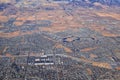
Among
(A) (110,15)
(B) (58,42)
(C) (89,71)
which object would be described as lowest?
(A) (110,15)

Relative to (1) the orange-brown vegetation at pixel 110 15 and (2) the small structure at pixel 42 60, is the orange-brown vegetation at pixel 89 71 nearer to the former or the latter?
(2) the small structure at pixel 42 60

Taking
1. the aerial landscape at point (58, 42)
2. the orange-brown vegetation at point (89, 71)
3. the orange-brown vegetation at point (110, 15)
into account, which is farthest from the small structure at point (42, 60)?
the orange-brown vegetation at point (110, 15)

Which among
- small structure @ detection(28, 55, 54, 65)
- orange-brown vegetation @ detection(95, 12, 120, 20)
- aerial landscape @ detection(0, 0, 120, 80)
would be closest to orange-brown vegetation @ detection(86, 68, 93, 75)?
aerial landscape @ detection(0, 0, 120, 80)

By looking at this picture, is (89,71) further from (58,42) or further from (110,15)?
(110,15)

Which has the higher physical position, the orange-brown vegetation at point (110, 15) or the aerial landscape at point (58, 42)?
the aerial landscape at point (58, 42)

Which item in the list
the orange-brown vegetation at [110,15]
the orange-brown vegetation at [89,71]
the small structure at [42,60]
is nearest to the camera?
the orange-brown vegetation at [89,71]

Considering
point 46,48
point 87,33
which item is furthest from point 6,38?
point 87,33

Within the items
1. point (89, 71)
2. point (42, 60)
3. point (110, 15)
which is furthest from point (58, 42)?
point (110, 15)

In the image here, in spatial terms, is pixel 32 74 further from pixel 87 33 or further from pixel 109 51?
pixel 87 33

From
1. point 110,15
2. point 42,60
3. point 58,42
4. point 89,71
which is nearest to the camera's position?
point 89,71
